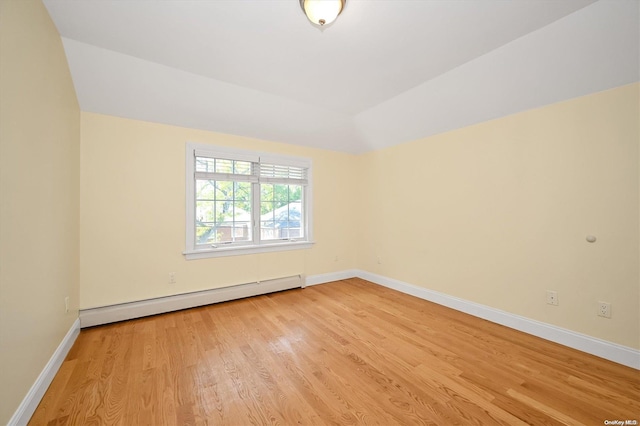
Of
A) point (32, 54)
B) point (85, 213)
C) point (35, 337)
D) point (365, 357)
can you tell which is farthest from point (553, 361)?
point (85, 213)

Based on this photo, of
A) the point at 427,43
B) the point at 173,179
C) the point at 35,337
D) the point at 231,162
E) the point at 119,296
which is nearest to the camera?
the point at 35,337

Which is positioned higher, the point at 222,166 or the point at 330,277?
the point at 222,166

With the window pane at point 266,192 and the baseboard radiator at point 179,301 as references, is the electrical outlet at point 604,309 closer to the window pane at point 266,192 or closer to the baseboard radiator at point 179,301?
the baseboard radiator at point 179,301

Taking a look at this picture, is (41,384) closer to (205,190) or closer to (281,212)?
(205,190)

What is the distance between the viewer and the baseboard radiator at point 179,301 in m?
2.67

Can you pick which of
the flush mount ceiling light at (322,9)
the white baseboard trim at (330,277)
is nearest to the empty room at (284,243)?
the flush mount ceiling light at (322,9)

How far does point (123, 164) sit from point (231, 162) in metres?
1.25

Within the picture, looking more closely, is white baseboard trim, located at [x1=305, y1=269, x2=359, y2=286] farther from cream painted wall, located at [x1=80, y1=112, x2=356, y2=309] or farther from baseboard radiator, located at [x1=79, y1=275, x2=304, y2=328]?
cream painted wall, located at [x1=80, y1=112, x2=356, y2=309]

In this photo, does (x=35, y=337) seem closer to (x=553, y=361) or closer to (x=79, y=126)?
(x=79, y=126)

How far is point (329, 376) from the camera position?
1.85 metres

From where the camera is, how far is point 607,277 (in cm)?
212

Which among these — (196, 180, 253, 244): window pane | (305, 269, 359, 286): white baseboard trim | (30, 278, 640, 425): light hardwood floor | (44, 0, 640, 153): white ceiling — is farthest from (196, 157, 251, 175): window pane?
(305, 269, 359, 286): white baseboard trim

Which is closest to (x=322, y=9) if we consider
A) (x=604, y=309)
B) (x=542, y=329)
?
(x=604, y=309)

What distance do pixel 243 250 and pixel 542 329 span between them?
3576mm
